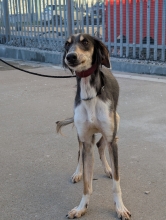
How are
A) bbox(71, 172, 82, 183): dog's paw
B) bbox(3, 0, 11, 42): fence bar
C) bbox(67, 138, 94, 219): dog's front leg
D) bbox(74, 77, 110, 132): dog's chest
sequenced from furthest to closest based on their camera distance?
bbox(3, 0, 11, 42): fence bar < bbox(71, 172, 82, 183): dog's paw < bbox(67, 138, 94, 219): dog's front leg < bbox(74, 77, 110, 132): dog's chest

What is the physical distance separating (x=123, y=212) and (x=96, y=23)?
8.48 meters

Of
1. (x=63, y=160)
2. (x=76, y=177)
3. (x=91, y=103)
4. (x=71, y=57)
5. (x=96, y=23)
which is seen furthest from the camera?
(x=96, y=23)

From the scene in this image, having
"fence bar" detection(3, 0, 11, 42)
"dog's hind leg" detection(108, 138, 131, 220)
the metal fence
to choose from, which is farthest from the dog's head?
"fence bar" detection(3, 0, 11, 42)

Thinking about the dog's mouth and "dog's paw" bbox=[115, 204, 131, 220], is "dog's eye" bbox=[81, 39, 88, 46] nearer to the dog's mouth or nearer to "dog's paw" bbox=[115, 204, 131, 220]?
the dog's mouth

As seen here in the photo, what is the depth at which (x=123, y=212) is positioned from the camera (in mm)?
3141

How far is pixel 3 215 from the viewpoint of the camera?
Answer: 3.24 meters

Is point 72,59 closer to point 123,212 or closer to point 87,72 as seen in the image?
point 87,72

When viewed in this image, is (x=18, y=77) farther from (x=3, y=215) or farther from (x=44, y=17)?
(x=3, y=215)

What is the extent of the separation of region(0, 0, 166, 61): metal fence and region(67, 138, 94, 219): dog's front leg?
634 centimetres

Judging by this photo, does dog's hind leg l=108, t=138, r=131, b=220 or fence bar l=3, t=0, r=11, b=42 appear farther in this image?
fence bar l=3, t=0, r=11, b=42

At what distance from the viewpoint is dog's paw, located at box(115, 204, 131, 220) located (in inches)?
123

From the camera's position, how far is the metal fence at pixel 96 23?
950cm

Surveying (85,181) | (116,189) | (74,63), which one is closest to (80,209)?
(85,181)

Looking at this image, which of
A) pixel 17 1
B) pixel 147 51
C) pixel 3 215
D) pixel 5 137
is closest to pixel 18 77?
pixel 147 51
